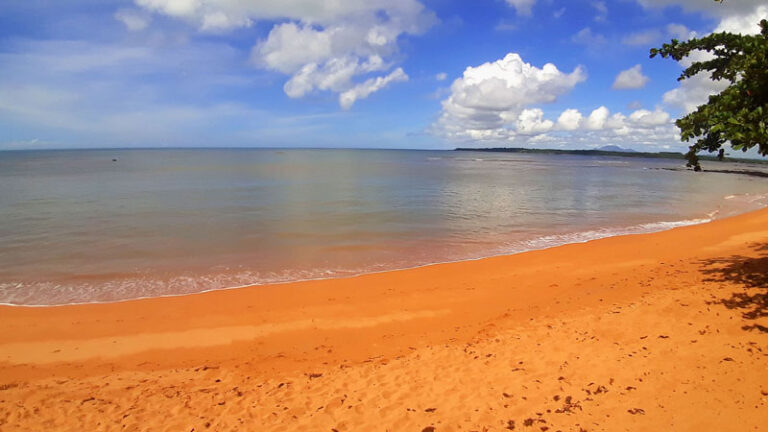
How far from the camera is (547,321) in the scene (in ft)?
24.1

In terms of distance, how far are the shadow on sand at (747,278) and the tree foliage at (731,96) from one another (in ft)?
7.48

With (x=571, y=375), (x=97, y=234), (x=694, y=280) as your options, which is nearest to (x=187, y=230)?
(x=97, y=234)

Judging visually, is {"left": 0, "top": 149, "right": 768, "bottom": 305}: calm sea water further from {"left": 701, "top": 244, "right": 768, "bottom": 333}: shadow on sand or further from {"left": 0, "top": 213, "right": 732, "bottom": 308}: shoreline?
{"left": 701, "top": 244, "right": 768, "bottom": 333}: shadow on sand

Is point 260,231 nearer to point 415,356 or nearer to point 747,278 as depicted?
point 415,356

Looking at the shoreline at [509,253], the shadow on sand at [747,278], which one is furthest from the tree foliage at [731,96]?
the shoreline at [509,253]

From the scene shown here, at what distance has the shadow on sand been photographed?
6.30 metres

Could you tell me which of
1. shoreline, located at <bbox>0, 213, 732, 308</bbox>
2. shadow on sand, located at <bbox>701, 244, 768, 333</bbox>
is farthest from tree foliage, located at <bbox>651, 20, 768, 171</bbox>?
shoreline, located at <bbox>0, 213, 732, 308</bbox>

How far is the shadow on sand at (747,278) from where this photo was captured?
6301mm

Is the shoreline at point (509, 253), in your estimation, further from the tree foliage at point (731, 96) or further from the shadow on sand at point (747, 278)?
the tree foliage at point (731, 96)

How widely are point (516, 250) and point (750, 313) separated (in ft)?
25.7

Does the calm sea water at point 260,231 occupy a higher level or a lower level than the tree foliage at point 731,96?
lower

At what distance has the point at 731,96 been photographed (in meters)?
6.23

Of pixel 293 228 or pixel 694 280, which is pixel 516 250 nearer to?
pixel 694 280

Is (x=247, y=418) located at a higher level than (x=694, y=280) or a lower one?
lower
